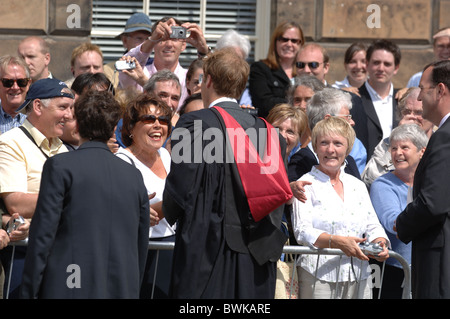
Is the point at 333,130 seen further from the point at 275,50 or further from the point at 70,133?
the point at 275,50

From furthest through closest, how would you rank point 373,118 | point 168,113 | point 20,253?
point 373,118 → point 168,113 → point 20,253

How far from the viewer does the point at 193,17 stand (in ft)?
34.5

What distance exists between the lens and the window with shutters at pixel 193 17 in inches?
406

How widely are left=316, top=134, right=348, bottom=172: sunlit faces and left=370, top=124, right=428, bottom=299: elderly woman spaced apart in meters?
0.49

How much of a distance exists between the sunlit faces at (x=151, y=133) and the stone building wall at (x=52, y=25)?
4.03 metres

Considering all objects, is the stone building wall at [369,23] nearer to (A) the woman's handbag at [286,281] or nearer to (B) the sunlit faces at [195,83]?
(B) the sunlit faces at [195,83]

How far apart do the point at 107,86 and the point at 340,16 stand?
4008 millimetres

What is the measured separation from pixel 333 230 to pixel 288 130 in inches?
45.5

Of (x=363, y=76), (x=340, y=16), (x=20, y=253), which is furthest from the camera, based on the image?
(x=340, y=16)

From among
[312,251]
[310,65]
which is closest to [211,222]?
[312,251]

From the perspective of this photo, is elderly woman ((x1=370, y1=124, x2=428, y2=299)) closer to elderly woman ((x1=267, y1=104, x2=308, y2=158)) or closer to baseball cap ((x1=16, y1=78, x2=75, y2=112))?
elderly woman ((x1=267, y1=104, x2=308, y2=158))

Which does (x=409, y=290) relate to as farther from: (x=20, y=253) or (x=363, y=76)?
(x=363, y=76)

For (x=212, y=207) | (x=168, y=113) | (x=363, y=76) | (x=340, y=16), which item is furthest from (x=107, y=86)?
(x=340, y=16)

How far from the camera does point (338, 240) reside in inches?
227
